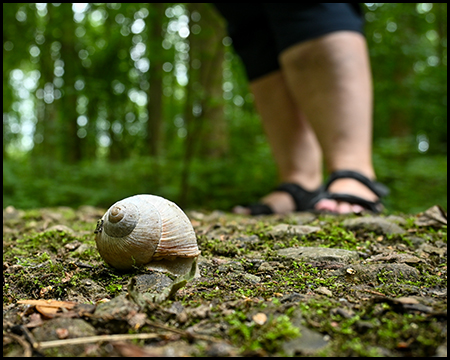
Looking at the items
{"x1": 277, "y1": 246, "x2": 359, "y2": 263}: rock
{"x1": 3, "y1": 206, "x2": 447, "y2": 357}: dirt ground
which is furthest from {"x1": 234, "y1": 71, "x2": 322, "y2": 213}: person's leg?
{"x1": 277, "y1": 246, "x2": 359, "y2": 263}: rock

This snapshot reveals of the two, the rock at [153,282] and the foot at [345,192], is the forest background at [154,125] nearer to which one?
the foot at [345,192]

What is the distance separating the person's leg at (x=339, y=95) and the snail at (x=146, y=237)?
5.73 feet

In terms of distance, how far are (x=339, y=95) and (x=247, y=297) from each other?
2.22 meters

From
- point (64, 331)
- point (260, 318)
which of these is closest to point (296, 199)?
point (260, 318)

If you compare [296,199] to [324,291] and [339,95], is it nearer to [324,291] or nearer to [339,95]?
[339,95]

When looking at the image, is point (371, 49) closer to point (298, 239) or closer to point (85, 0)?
point (85, 0)

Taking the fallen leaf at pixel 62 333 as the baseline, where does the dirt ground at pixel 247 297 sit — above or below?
above

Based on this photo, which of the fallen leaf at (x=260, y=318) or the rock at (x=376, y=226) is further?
the rock at (x=376, y=226)

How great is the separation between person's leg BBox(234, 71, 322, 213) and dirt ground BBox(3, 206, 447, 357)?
1.63m

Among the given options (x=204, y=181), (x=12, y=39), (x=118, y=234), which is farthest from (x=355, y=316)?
(x=12, y=39)

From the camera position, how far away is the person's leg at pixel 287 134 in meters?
3.88

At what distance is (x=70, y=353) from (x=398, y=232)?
5.88 feet

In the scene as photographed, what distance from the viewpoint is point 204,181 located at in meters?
5.92

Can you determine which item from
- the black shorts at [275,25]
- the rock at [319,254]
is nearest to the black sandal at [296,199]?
the black shorts at [275,25]
